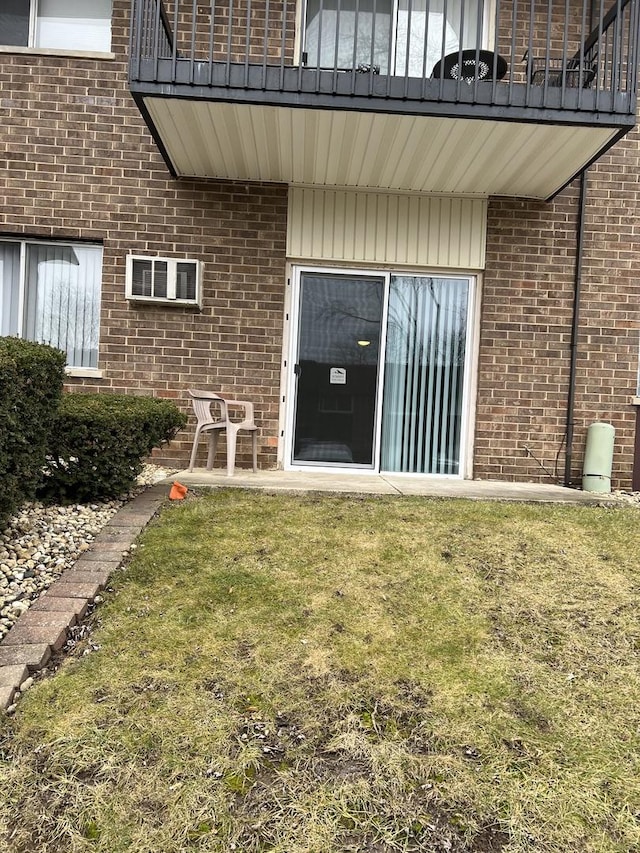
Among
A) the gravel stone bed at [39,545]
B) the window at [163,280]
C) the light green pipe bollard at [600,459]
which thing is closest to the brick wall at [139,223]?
the window at [163,280]

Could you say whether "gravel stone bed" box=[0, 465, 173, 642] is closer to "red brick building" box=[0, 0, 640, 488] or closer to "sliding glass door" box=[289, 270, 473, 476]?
"red brick building" box=[0, 0, 640, 488]

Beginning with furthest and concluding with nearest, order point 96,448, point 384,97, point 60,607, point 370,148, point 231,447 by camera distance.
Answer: point 231,447 < point 370,148 < point 384,97 < point 96,448 < point 60,607

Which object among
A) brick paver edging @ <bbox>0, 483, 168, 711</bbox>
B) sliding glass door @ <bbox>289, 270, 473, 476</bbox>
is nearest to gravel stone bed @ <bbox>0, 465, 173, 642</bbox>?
brick paver edging @ <bbox>0, 483, 168, 711</bbox>

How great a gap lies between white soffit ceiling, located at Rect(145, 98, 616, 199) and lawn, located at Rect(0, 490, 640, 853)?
358 centimetres

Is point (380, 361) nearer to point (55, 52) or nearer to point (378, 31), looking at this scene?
point (378, 31)

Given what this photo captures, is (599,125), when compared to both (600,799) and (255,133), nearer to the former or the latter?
(255,133)

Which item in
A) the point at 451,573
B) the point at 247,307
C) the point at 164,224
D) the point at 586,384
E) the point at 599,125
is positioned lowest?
the point at 451,573

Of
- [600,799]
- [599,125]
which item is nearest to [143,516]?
[600,799]

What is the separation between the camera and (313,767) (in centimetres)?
168

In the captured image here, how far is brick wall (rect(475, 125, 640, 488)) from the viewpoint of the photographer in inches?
242

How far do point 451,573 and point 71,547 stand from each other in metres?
2.16

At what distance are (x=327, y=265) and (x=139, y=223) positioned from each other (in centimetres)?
209

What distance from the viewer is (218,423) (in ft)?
17.3

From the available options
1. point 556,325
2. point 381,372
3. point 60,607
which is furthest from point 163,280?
point 556,325
